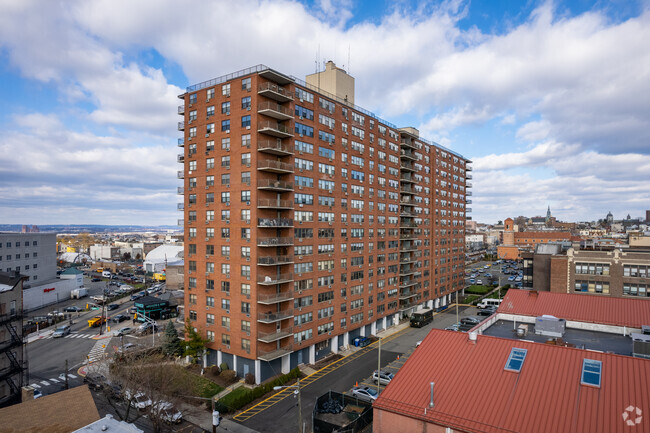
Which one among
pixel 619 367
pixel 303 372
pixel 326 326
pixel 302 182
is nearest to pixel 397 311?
pixel 326 326

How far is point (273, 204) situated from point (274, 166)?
15.2ft

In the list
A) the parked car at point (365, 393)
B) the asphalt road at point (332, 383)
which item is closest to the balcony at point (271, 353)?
the asphalt road at point (332, 383)

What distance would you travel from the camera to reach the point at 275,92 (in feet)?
144

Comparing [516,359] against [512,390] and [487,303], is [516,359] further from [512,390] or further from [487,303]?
[487,303]

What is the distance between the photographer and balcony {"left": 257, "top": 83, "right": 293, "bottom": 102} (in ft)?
144

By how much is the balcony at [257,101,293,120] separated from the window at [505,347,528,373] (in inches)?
1365

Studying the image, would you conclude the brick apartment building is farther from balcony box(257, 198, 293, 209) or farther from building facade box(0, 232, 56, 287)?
building facade box(0, 232, 56, 287)

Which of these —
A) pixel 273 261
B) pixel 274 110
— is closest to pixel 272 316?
pixel 273 261

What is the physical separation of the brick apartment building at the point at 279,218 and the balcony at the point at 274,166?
152mm

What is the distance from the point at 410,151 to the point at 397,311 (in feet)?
107

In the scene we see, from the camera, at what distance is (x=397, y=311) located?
7019 centimetres

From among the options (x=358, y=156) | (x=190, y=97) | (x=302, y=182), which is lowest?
(x=302, y=182)

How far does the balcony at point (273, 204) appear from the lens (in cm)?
4368

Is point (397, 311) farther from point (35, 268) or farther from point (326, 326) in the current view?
point (35, 268)
